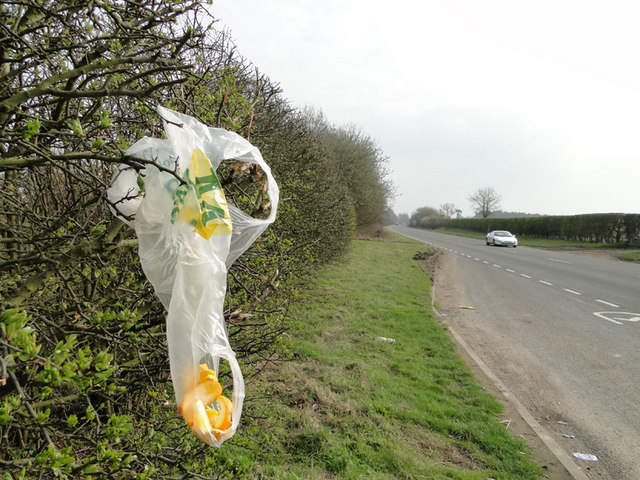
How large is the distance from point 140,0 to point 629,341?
8.05 meters

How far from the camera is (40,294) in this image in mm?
2205

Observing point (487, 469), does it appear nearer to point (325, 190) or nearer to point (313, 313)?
point (313, 313)

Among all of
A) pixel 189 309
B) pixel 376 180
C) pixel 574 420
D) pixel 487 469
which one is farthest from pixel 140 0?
pixel 376 180

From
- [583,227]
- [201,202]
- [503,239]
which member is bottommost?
[503,239]

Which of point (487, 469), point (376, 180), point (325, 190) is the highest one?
point (376, 180)

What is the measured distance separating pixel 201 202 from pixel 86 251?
2.13 feet

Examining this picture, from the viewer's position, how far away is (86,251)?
1733 mm

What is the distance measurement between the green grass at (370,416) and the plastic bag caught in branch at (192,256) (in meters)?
1.30

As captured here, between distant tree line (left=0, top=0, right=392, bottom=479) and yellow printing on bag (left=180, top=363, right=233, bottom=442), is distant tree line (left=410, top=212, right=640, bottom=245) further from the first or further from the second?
yellow printing on bag (left=180, top=363, right=233, bottom=442)

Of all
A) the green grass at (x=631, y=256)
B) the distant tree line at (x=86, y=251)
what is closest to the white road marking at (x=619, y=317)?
the distant tree line at (x=86, y=251)

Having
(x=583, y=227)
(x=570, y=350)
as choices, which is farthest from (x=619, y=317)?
(x=583, y=227)

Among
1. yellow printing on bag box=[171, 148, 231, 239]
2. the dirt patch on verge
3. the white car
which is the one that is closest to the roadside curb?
the dirt patch on verge

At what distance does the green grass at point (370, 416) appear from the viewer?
3.21 metres

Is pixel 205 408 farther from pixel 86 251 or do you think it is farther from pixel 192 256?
pixel 86 251
